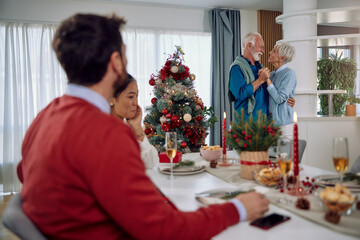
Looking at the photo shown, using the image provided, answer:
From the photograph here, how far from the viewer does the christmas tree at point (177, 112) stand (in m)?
3.79

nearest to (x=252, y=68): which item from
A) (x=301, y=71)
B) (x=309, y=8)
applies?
(x=301, y=71)

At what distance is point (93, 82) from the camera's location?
3.10 ft

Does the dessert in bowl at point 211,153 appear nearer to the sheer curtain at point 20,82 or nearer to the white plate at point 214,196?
the white plate at point 214,196

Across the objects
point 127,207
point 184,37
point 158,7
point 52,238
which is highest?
point 158,7

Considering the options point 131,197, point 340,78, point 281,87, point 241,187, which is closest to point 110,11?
point 281,87

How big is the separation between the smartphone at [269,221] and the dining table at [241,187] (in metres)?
0.01

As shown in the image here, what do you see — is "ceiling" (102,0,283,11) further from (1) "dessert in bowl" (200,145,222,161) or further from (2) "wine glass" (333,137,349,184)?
(2) "wine glass" (333,137,349,184)

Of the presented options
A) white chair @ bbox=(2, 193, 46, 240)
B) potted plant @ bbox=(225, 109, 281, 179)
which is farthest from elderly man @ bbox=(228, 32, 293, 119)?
white chair @ bbox=(2, 193, 46, 240)

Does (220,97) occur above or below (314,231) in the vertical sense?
above

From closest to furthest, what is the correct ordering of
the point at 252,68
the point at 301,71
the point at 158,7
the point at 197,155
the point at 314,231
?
the point at 314,231 → the point at 197,155 → the point at 252,68 → the point at 301,71 → the point at 158,7

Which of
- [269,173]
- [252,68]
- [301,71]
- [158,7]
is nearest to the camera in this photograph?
[269,173]

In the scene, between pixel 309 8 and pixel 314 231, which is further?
pixel 309 8

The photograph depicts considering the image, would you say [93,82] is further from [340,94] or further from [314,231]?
[340,94]

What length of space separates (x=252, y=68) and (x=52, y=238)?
102 inches
